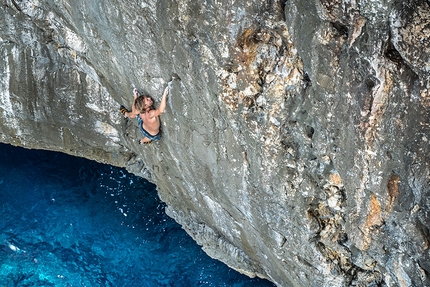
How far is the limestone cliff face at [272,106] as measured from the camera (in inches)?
151

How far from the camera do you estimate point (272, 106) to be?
4.81 m

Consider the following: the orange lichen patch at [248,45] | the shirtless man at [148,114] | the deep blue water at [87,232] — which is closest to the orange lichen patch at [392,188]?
the orange lichen patch at [248,45]

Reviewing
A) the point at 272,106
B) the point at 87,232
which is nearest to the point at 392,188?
the point at 272,106

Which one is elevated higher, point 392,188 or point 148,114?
point 392,188

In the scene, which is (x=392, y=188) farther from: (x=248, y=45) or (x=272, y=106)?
(x=248, y=45)

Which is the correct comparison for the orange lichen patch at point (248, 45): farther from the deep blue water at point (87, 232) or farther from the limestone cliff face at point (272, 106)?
the deep blue water at point (87, 232)


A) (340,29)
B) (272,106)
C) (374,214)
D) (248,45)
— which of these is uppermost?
(340,29)

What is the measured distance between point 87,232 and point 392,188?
643 centimetres

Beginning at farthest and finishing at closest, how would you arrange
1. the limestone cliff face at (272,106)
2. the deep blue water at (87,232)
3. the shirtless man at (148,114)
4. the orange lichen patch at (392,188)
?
the deep blue water at (87,232) → the shirtless man at (148,114) → the orange lichen patch at (392,188) → the limestone cliff face at (272,106)

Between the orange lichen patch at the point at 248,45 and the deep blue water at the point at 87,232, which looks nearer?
the orange lichen patch at the point at 248,45

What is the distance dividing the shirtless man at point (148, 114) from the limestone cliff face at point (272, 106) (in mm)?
104

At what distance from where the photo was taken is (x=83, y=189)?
9.53 meters

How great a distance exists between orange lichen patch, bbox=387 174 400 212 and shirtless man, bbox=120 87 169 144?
9.04 feet

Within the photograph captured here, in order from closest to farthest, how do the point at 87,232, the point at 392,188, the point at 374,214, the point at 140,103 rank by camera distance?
the point at 392,188, the point at 374,214, the point at 140,103, the point at 87,232
